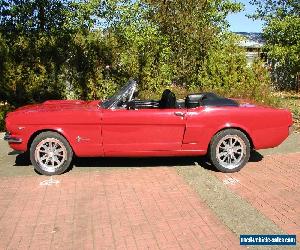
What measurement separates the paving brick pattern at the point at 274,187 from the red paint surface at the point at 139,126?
1.97 ft

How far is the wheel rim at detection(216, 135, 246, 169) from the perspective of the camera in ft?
20.2

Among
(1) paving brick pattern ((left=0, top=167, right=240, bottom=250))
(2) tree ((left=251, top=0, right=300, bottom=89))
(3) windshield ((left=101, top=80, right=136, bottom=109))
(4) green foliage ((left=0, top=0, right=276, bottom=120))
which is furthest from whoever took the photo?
(2) tree ((left=251, top=0, right=300, bottom=89))

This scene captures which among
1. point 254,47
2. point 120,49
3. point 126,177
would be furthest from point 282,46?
point 126,177

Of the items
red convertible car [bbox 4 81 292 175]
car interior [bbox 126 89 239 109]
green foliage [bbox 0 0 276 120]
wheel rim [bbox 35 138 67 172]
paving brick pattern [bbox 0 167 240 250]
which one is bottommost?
paving brick pattern [bbox 0 167 240 250]

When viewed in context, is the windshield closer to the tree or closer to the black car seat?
the black car seat

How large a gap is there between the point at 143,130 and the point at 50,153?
1.58 m

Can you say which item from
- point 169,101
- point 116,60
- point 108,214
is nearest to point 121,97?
point 169,101

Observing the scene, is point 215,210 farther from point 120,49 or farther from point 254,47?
point 254,47

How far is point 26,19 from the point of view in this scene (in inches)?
524

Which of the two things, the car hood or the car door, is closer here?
the car door

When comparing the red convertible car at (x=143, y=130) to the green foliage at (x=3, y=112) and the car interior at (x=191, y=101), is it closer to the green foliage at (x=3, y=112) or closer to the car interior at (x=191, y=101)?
the car interior at (x=191, y=101)

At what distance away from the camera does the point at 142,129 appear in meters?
5.95

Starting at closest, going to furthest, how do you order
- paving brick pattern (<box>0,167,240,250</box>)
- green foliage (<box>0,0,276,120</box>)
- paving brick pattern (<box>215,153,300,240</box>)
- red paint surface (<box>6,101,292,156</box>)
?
paving brick pattern (<box>0,167,240,250</box>) < paving brick pattern (<box>215,153,300,240</box>) < red paint surface (<box>6,101,292,156</box>) < green foliage (<box>0,0,276,120</box>)

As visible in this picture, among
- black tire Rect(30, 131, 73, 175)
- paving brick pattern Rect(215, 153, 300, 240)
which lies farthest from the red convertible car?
paving brick pattern Rect(215, 153, 300, 240)
